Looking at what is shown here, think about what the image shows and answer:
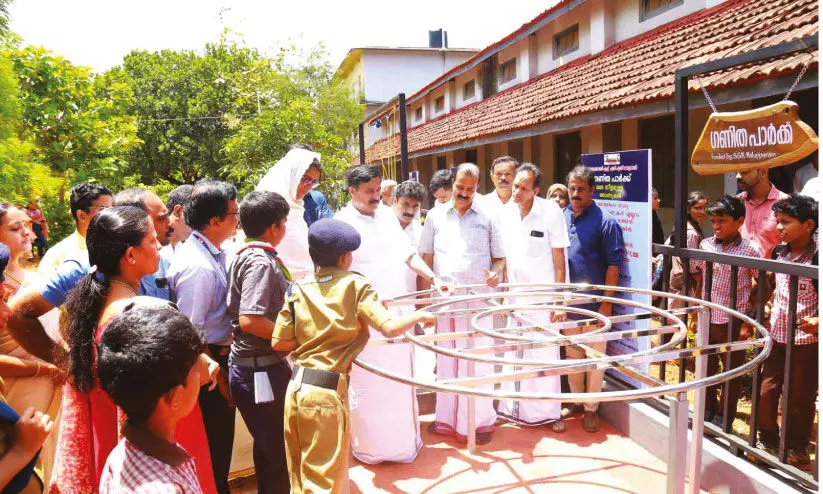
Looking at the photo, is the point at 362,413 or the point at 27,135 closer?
the point at 362,413

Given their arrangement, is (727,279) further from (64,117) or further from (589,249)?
(64,117)

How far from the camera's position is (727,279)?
393 centimetres

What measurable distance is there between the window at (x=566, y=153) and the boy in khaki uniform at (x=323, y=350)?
860 cm

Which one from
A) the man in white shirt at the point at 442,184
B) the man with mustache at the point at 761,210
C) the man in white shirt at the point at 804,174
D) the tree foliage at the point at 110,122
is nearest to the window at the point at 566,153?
the tree foliage at the point at 110,122

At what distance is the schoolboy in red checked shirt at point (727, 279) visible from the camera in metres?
3.75

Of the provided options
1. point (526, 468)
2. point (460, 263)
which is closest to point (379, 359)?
point (460, 263)

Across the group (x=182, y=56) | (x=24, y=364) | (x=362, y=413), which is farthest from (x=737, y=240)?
(x=182, y=56)

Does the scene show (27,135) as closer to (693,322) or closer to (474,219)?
(474,219)

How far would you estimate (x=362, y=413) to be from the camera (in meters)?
3.74

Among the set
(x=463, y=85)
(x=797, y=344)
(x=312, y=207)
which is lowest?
(x=797, y=344)

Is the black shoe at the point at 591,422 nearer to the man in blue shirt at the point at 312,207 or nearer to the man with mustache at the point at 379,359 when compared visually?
the man with mustache at the point at 379,359

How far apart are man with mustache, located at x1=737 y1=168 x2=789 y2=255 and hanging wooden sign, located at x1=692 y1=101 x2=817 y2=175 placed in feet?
3.40

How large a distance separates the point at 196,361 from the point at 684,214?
3.27m

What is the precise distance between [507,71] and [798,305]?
13.1 metres
